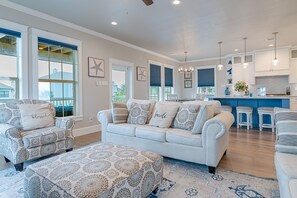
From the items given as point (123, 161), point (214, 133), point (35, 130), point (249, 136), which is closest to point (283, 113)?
point (214, 133)

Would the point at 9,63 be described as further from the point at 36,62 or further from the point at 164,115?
the point at 164,115

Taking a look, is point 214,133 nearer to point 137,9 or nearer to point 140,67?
point 137,9

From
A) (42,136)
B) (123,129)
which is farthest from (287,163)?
(42,136)

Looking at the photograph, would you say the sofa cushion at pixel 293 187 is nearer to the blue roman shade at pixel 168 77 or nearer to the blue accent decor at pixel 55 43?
the blue accent decor at pixel 55 43

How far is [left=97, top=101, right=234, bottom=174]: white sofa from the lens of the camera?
229 cm

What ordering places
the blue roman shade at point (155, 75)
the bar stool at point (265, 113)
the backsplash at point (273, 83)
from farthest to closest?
the blue roman shade at point (155, 75) → the backsplash at point (273, 83) → the bar stool at point (265, 113)

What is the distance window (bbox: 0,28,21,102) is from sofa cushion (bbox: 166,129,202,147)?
3.06 meters

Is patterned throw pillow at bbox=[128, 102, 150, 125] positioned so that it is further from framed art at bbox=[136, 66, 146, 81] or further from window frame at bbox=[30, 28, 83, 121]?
framed art at bbox=[136, 66, 146, 81]

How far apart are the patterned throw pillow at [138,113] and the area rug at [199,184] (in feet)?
3.42

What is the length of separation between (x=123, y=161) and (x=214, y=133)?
129 centimetres

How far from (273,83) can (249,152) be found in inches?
210

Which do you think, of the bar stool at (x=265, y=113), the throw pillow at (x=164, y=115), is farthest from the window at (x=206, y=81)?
the throw pillow at (x=164, y=115)

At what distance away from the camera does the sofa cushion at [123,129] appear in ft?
9.95

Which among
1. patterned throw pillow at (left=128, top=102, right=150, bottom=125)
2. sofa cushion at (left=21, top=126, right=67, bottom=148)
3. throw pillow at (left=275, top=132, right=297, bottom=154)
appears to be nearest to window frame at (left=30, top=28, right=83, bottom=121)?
sofa cushion at (left=21, top=126, right=67, bottom=148)
